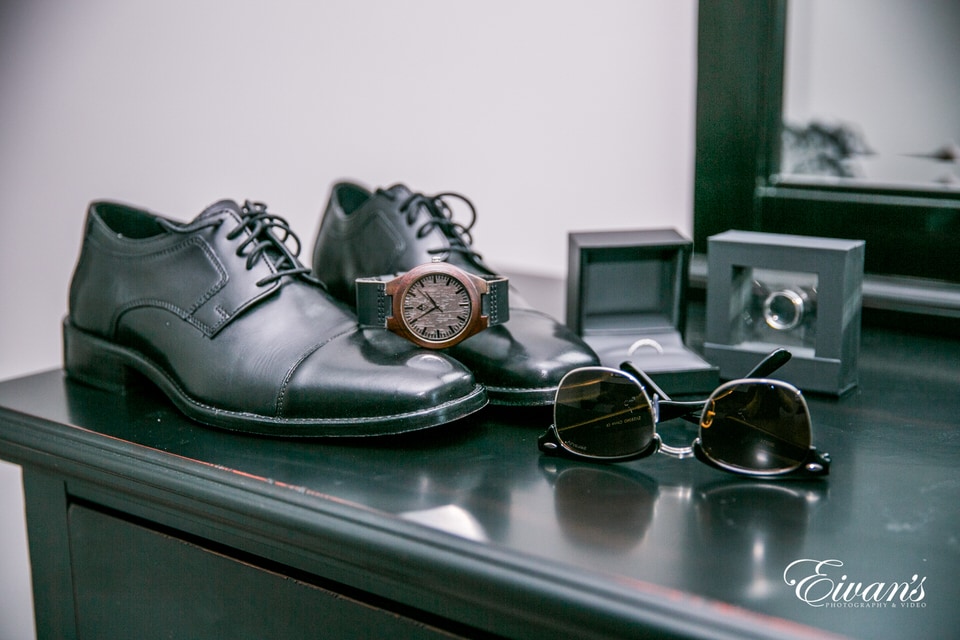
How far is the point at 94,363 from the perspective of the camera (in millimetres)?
743

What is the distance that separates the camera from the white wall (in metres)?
1.10

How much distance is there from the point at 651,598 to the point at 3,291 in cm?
150

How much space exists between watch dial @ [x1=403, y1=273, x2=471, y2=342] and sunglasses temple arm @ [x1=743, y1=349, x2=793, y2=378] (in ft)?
0.67

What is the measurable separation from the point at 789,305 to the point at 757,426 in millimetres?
265

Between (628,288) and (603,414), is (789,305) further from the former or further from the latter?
(603,414)

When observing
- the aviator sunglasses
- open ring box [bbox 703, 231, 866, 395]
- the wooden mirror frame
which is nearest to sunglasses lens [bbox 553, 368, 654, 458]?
the aviator sunglasses

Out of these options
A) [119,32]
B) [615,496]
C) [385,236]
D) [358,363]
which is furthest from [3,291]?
[615,496]

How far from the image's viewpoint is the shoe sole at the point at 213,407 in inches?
22.9

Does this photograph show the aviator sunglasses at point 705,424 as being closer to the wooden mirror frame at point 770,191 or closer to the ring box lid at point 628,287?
the ring box lid at point 628,287

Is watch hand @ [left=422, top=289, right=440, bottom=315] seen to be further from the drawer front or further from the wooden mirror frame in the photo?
the wooden mirror frame

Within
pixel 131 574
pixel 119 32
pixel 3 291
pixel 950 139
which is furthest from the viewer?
pixel 3 291

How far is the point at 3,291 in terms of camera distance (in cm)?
158

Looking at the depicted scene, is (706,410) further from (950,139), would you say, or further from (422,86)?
(422,86)

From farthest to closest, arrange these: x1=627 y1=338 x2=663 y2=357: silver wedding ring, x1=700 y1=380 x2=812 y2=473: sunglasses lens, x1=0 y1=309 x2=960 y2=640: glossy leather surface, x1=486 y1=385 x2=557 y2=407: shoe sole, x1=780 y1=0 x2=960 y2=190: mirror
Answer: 1. x1=780 y1=0 x2=960 y2=190: mirror
2. x1=627 y1=338 x2=663 y2=357: silver wedding ring
3. x1=486 y1=385 x2=557 y2=407: shoe sole
4. x1=700 y1=380 x2=812 y2=473: sunglasses lens
5. x1=0 y1=309 x2=960 y2=640: glossy leather surface
